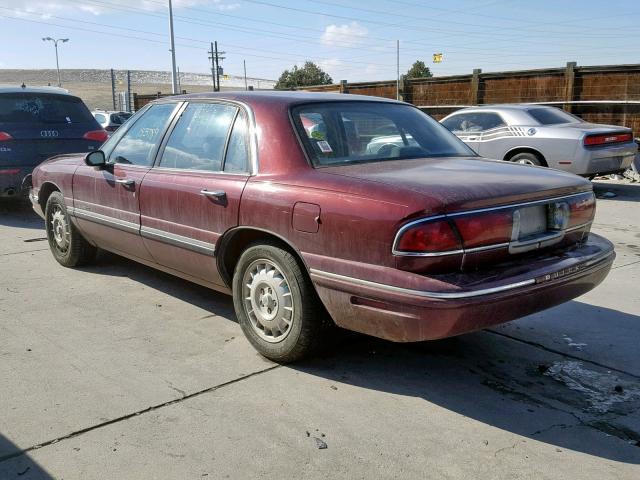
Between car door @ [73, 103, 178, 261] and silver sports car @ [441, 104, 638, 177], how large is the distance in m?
7.17

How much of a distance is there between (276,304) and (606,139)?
8.21m

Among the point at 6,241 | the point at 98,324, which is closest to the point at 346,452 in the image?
the point at 98,324

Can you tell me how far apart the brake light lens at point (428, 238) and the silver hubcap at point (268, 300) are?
87 centimetres

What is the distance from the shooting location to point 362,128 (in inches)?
161

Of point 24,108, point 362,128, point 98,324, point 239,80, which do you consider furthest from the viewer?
point 239,80

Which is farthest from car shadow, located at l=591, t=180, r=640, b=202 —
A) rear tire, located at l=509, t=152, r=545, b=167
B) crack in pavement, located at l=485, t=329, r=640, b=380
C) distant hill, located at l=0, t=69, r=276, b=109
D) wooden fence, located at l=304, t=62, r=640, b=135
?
distant hill, located at l=0, t=69, r=276, b=109

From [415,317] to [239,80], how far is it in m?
122

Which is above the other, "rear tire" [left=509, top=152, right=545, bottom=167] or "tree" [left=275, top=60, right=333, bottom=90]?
"tree" [left=275, top=60, right=333, bottom=90]

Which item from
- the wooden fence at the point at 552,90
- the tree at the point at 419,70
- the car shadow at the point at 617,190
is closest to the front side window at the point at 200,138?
the car shadow at the point at 617,190

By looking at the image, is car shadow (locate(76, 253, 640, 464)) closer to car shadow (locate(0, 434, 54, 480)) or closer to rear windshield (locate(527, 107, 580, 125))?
car shadow (locate(0, 434, 54, 480))

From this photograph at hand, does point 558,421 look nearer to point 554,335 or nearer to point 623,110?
point 554,335

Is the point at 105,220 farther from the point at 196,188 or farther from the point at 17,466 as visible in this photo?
the point at 17,466

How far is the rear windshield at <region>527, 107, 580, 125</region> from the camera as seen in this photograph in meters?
10.5

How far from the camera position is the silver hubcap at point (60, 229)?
5859 millimetres
